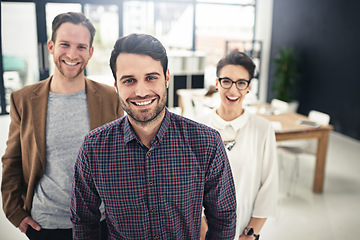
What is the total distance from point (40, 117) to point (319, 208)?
3.27 m

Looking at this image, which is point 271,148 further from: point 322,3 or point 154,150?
point 322,3

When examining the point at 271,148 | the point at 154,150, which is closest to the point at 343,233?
the point at 271,148

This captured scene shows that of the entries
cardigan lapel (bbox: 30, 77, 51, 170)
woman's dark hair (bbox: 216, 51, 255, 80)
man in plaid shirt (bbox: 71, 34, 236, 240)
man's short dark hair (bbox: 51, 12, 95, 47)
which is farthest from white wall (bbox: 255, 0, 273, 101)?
man in plaid shirt (bbox: 71, 34, 236, 240)

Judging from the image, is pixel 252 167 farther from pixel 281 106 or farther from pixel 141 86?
pixel 281 106

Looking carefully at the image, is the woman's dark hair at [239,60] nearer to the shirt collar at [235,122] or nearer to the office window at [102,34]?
the shirt collar at [235,122]

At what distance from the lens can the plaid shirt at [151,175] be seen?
1.20 meters

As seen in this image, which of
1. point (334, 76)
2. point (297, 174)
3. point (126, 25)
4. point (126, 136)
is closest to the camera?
point (126, 136)

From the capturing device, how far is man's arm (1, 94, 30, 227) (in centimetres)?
164

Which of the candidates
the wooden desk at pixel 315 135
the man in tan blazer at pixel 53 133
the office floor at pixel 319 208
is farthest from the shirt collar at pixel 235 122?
the wooden desk at pixel 315 135

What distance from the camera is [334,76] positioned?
6559mm

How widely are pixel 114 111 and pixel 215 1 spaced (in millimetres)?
7500

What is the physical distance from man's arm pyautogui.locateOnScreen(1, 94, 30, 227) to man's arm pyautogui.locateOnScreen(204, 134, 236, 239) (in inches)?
36.3

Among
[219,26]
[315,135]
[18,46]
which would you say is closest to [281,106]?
[315,135]

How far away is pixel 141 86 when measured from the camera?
114cm
